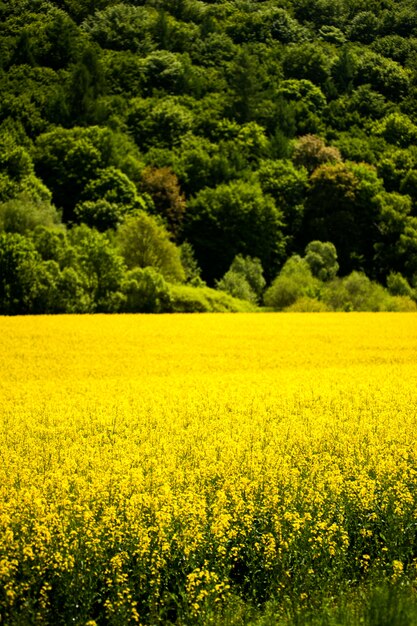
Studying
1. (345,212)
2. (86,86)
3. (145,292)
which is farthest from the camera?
(86,86)

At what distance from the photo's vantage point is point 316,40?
116562 millimetres

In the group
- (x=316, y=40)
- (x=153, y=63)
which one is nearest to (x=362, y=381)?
(x=153, y=63)

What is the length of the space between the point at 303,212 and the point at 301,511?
6723 cm

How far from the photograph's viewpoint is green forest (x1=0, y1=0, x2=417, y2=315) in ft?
148

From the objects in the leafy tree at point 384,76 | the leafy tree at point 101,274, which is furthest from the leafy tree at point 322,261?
the leafy tree at point 384,76

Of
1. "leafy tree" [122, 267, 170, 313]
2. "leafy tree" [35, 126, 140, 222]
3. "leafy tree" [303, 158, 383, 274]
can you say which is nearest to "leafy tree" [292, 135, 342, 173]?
"leafy tree" [303, 158, 383, 274]

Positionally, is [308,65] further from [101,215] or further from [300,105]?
[101,215]

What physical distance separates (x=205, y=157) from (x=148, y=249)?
102 ft

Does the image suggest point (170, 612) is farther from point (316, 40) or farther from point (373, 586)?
point (316, 40)

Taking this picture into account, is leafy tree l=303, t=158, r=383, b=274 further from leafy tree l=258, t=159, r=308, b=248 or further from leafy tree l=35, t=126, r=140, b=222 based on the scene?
leafy tree l=35, t=126, r=140, b=222

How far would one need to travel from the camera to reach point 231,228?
6788cm

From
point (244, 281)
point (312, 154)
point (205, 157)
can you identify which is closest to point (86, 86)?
point (205, 157)

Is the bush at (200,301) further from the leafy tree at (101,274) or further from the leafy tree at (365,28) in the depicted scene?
the leafy tree at (365,28)

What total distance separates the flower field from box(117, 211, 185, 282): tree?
3094 cm
